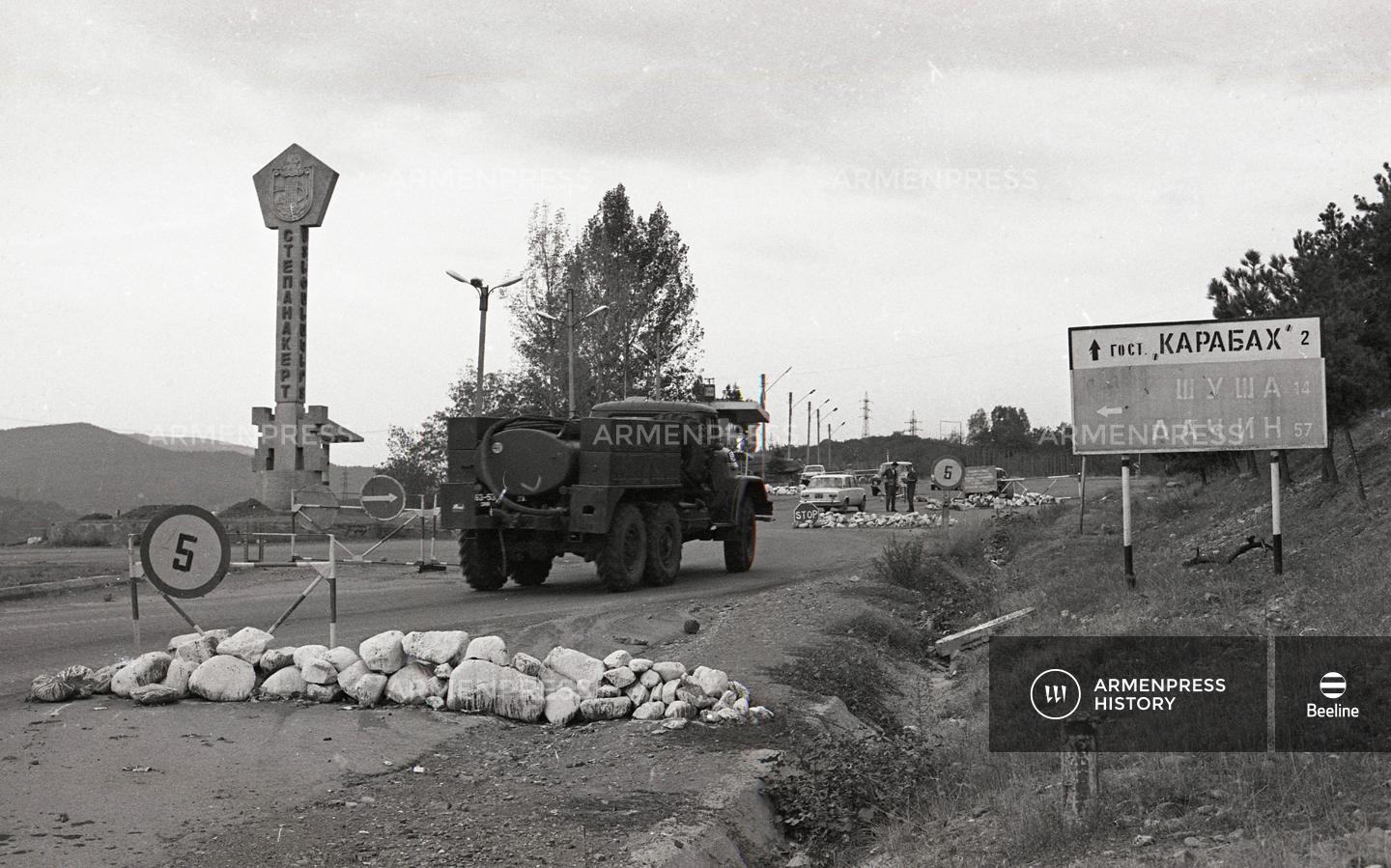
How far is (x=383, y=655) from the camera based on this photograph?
869 centimetres

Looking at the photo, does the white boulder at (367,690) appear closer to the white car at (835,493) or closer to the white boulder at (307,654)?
the white boulder at (307,654)

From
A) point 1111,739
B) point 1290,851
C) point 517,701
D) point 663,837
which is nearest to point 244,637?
point 517,701

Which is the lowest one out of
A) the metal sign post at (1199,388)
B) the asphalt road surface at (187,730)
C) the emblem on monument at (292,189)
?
the asphalt road surface at (187,730)

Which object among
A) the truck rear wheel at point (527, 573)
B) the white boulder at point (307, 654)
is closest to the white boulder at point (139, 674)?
the white boulder at point (307, 654)

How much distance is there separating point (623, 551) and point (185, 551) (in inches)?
303

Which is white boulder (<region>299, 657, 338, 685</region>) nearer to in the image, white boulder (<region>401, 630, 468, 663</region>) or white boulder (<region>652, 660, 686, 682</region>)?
white boulder (<region>401, 630, 468, 663</region>)

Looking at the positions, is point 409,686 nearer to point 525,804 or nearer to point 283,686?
point 283,686

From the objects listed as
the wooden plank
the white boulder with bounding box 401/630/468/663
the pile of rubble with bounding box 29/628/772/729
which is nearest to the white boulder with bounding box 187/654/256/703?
the pile of rubble with bounding box 29/628/772/729

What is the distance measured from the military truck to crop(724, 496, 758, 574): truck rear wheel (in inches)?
89.5

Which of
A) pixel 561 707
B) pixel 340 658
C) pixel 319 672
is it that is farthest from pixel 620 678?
pixel 319 672

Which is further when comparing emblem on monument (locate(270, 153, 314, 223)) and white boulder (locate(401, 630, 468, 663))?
emblem on monument (locate(270, 153, 314, 223))

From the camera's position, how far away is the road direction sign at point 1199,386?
42.6 feet

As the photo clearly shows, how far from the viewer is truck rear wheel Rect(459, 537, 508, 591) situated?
17016mm

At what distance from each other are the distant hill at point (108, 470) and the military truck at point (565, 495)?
156 ft
